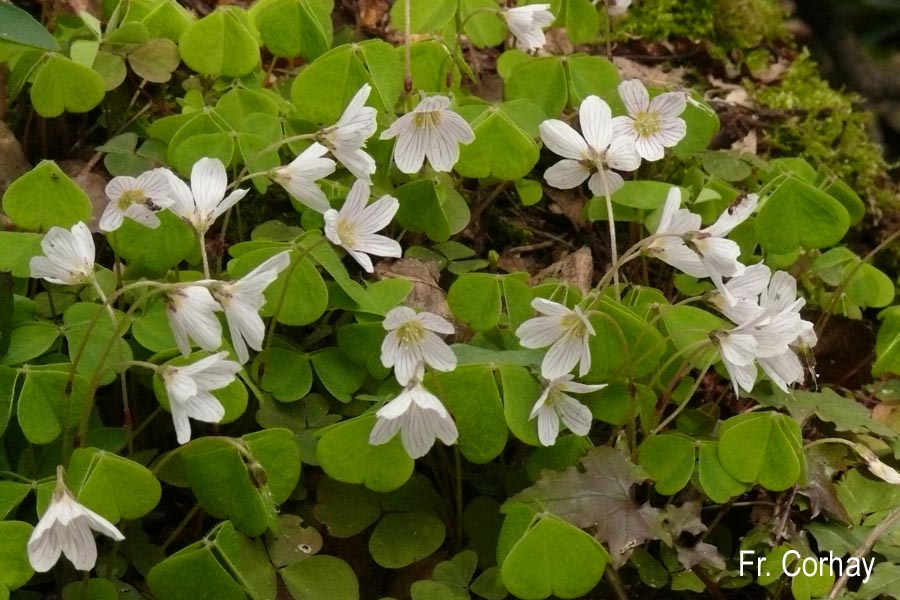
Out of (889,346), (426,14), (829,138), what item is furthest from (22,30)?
(829,138)

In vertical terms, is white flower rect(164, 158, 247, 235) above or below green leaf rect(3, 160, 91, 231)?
above

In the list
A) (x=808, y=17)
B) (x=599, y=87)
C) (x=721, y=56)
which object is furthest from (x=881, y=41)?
(x=599, y=87)

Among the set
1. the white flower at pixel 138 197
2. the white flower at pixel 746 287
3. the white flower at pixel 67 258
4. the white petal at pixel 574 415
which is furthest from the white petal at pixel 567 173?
the white flower at pixel 67 258

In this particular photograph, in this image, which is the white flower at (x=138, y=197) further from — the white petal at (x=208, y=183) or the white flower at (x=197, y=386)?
the white flower at (x=197, y=386)

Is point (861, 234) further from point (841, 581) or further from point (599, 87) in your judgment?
point (841, 581)

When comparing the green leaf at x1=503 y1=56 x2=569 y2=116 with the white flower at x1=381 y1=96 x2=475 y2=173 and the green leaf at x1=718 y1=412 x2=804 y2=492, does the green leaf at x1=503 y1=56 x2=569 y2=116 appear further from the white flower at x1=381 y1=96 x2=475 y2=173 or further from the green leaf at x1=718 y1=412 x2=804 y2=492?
the green leaf at x1=718 y1=412 x2=804 y2=492

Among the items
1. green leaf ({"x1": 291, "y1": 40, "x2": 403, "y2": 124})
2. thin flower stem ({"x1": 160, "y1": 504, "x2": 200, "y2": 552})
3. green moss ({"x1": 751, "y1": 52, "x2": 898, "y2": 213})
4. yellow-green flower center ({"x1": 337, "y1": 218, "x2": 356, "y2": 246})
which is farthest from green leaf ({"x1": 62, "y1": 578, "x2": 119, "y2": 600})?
green moss ({"x1": 751, "y1": 52, "x2": 898, "y2": 213})
